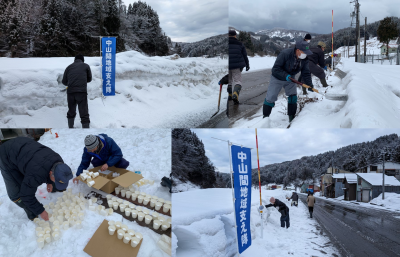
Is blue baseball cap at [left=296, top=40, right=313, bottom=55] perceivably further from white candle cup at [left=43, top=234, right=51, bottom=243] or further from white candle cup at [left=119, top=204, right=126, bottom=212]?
white candle cup at [left=43, top=234, right=51, bottom=243]

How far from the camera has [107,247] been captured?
1.95m

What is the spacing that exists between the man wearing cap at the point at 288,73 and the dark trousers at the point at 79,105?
8.50 feet

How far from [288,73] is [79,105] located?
2970mm

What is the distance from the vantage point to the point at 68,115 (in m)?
3.35

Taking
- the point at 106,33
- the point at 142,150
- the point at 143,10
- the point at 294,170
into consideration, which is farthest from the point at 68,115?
the point at 294,170

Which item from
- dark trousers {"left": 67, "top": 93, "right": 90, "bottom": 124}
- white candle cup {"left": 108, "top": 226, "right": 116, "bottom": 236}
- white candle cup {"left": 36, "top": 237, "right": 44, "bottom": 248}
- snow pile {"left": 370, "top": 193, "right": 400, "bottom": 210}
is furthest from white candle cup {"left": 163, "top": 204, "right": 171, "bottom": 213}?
snow pile {"left": 370, "top": 193, "right": 400, "bottom": 210}

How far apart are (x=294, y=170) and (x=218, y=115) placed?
1416 mm

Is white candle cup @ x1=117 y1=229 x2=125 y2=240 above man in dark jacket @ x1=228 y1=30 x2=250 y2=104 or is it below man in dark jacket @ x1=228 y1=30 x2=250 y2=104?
below

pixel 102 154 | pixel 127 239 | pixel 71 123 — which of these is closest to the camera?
pixel 127 239

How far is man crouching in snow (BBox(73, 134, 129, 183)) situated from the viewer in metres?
2.74

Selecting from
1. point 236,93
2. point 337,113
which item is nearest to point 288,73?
point 236,93

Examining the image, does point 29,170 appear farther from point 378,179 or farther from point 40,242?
point 378,179

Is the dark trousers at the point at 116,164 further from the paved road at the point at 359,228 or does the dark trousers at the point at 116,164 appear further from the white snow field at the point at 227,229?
the paved road at the point at 359,228

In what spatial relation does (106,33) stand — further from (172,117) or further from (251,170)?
(251,170)
